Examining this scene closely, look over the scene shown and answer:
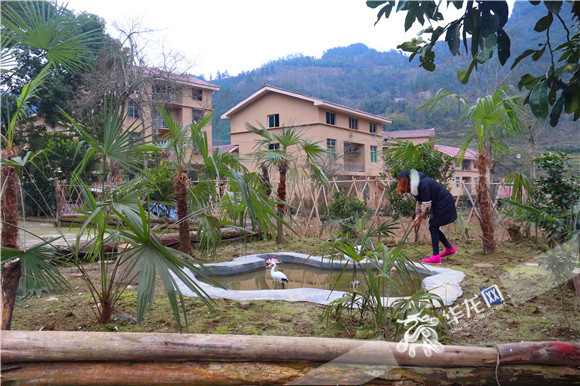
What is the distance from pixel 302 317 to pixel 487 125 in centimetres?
386

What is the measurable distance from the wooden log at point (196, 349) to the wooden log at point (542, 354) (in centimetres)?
7

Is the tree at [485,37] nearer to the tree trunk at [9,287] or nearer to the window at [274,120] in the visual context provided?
the tree trunk at [9,287]

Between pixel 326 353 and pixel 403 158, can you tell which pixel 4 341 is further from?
pixel 403 158

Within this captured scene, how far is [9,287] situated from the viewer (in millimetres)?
2463

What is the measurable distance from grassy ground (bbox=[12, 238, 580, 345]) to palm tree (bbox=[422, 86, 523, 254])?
172cm

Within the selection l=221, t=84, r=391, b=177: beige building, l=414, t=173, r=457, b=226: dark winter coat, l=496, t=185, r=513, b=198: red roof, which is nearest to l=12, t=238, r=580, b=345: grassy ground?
l=414, t=173, r=457, b=226: dark winter coat

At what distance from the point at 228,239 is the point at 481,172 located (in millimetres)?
4513

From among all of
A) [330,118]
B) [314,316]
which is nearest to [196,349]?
[314,316]

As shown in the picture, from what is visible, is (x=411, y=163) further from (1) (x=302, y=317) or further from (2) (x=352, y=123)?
(2) (x=352, y=123)

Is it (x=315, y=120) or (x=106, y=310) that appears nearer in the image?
(x=106, y=310)

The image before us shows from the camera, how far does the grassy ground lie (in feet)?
8.71

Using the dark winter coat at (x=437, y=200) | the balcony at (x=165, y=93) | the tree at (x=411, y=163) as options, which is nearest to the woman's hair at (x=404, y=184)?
the dark winter coat at (x=437, y=200)

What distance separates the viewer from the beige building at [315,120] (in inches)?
749

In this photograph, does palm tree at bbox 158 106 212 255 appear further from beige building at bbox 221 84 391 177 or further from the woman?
beige building at bbox 221 84 391 177
